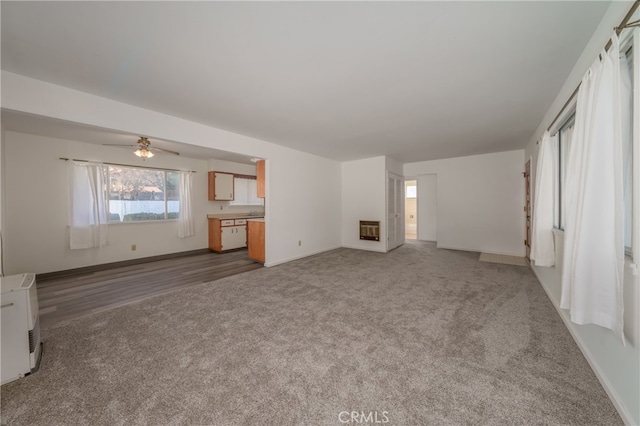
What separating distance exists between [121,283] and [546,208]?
610cm

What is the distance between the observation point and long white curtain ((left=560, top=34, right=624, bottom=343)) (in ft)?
4.18

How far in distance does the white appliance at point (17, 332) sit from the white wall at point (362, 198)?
18.0 ft

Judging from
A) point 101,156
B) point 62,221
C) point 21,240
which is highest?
point 101,156

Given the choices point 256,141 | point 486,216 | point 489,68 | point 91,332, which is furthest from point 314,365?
point 486,216

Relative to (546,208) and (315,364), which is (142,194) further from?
(546,208)

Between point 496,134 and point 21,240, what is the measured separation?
8.35 m

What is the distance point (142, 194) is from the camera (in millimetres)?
4969

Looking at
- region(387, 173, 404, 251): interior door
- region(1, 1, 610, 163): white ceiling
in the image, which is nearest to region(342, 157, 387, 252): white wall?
region(387, 173, 404, 251): interior door

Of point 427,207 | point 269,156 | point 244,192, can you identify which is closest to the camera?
point 269,156

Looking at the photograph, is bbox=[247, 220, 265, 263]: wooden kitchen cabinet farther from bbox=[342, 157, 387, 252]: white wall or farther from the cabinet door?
bbox=[342, 157, 387, 252]: white wall

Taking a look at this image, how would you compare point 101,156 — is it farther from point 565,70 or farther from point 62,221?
point 565,70

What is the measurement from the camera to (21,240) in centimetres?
367

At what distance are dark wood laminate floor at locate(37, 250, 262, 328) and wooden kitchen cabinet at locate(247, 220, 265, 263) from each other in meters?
0.17
